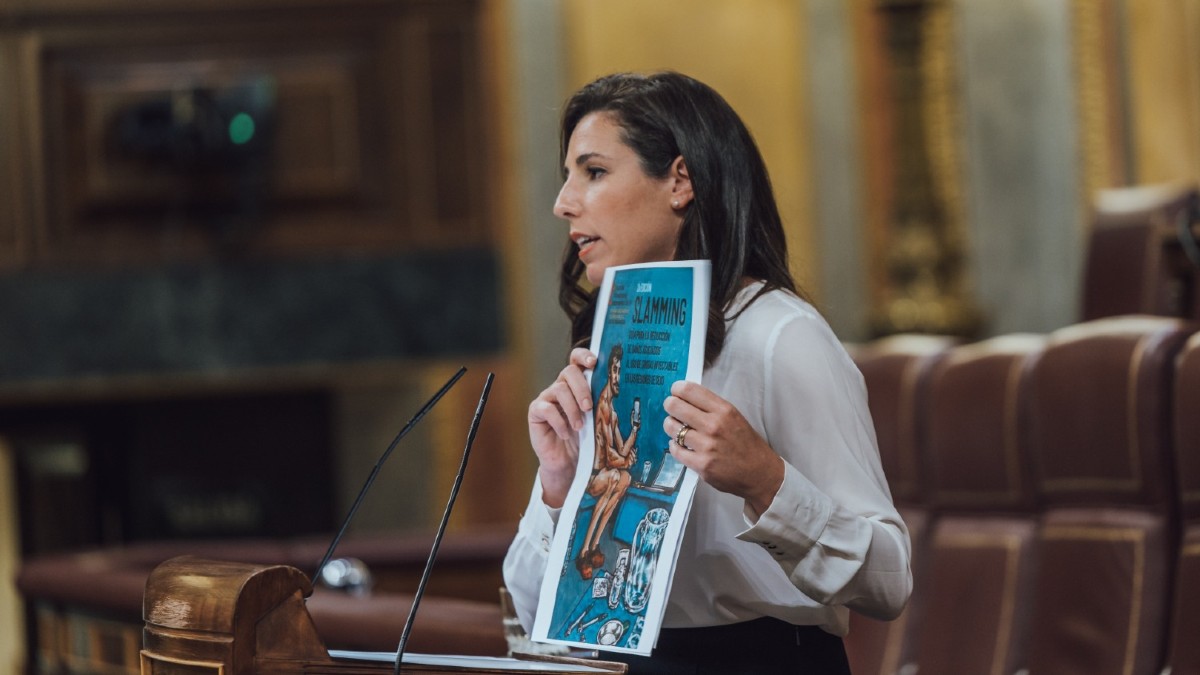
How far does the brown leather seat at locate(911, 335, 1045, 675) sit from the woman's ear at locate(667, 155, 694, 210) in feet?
6.37

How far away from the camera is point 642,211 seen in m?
1.66

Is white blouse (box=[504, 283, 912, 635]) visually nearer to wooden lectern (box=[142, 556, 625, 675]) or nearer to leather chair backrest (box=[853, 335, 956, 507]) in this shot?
wooden lectern (box=[142, 556, 625, 675])

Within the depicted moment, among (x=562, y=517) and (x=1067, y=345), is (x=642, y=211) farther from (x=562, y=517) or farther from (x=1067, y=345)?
(x=1067, y=345)

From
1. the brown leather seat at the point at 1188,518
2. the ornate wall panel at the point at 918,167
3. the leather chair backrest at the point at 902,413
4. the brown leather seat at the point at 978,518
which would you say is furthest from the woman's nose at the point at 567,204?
the ornate wall panel at the point at 918,167

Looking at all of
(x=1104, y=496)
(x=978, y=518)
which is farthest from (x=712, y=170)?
(x=978, y=518)

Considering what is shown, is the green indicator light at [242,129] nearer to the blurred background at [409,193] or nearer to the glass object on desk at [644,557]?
the blurred background at [409,193]

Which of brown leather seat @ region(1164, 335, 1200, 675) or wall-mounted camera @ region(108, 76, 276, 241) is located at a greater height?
wall-mounted camera @ region(108, 76, 276, 241)

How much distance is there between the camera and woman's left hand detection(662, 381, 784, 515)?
1391mm

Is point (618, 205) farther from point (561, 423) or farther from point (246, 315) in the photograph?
point (246, 315)

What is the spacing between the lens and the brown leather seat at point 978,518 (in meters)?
3.36

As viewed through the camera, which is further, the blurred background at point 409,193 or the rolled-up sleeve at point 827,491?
the blurred background at point 409,193

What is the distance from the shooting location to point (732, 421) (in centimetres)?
140

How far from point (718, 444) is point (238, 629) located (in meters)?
0.45

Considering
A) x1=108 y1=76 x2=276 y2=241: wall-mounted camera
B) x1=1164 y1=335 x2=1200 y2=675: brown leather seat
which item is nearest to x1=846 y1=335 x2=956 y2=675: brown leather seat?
x1=1164 y1=335 x2=1200 y2=675: brown leather seat
